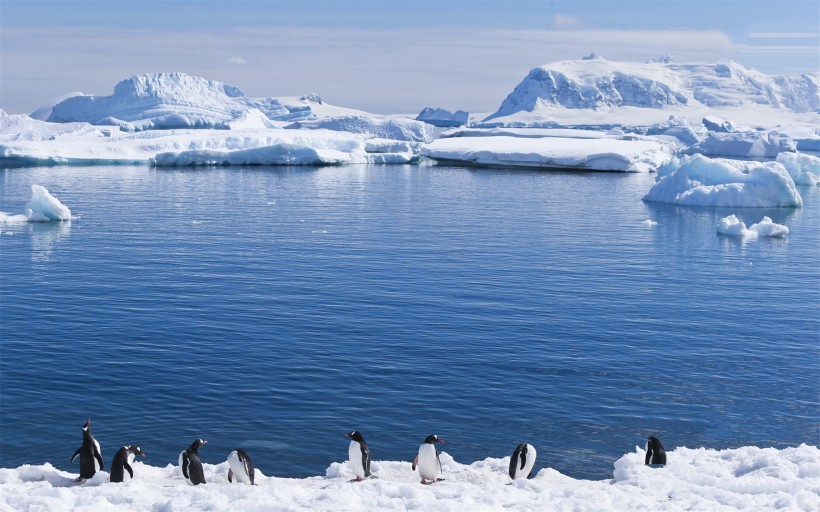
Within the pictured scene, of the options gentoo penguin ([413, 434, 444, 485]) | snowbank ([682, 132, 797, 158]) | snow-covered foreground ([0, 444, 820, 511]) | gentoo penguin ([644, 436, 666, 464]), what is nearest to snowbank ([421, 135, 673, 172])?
snowbank ([682, 132, 797, 158])

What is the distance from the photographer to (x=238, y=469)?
13.9 m

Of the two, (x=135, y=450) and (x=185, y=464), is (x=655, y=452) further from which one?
(x=135, y=450)

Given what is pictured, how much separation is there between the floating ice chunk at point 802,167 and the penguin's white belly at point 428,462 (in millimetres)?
67183

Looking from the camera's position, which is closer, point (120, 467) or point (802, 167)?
point (120, 467)

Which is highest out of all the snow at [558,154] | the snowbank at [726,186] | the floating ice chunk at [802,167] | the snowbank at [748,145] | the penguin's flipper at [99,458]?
the snowbank at [748,145]

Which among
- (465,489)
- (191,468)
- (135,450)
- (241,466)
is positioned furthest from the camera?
(135,450)

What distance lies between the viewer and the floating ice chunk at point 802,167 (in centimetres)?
7438

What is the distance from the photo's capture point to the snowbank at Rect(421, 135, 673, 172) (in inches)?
3652

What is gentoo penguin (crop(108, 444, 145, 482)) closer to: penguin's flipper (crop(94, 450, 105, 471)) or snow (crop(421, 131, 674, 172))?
penguin's flipper (crop(94, 450, 105, 471))

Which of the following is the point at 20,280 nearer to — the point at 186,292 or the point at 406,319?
the point at 186,292

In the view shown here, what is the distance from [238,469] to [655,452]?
6553 millimetres

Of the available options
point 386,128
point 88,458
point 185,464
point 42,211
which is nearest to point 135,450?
point 88,458

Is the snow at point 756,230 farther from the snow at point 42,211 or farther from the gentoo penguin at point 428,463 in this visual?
the gentoo penguin at point 428,463

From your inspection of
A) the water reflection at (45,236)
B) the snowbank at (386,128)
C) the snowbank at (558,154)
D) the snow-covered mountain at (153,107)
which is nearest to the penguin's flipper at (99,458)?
the water reflection at (45,236)
